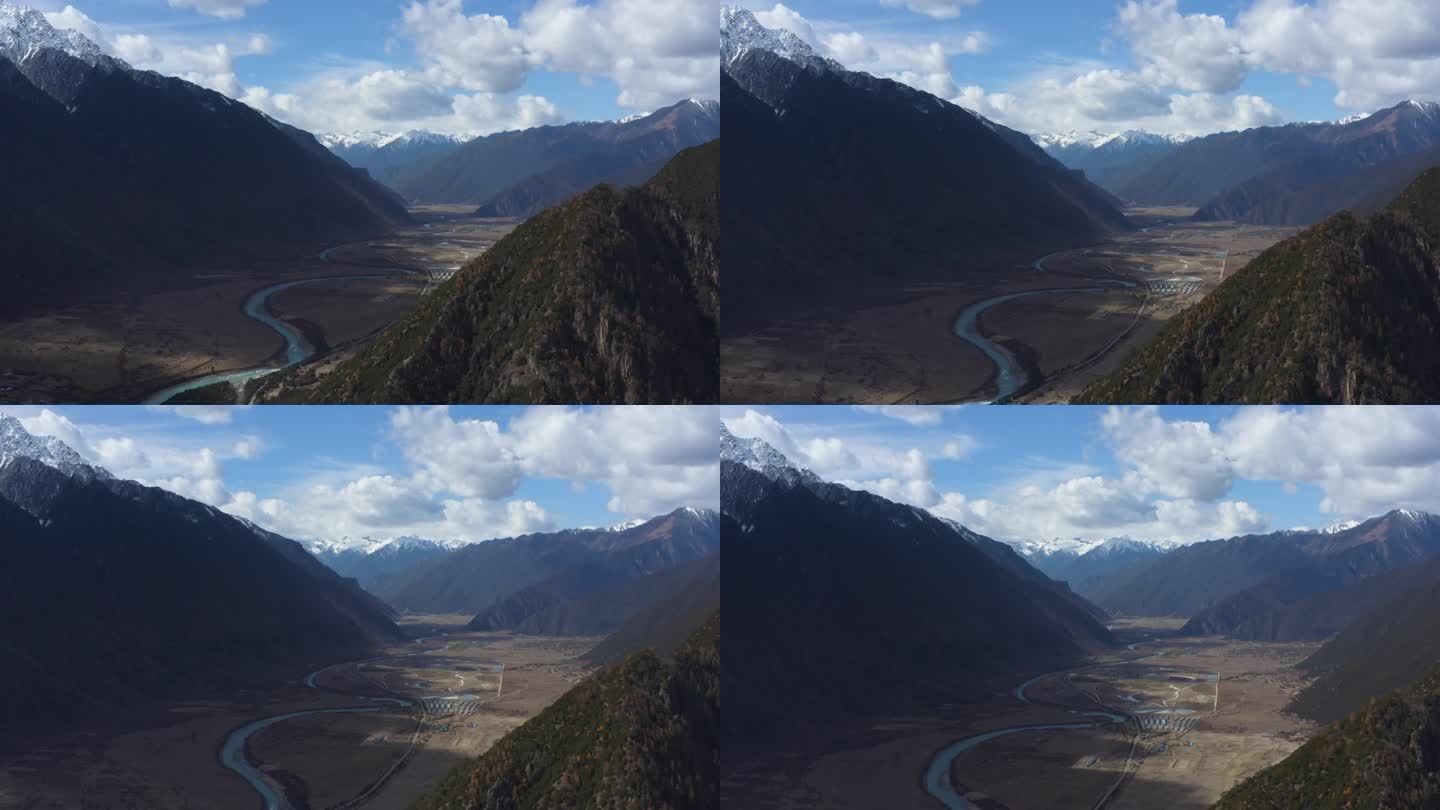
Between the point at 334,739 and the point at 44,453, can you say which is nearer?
the point at 334,739

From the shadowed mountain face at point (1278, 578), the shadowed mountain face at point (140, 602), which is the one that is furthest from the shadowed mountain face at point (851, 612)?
the shadowed mountain face at point (140, 602)

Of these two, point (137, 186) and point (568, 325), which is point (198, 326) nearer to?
point (568, 325)

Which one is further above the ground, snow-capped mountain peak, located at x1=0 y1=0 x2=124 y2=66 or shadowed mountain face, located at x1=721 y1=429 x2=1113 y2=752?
snow-capped mountain peak, located at x1=0 y1=0 x2=124 y2=66

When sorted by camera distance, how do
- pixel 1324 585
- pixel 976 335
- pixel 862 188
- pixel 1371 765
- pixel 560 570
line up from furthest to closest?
pixel 862 188
pixel 976 335
pixel 1324 585
pixel 560 570
pixel 1371 765

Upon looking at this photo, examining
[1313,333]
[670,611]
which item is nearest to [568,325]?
[670,611]

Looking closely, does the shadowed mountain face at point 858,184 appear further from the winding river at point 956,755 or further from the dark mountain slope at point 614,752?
the dark mountain slope at point 614,752

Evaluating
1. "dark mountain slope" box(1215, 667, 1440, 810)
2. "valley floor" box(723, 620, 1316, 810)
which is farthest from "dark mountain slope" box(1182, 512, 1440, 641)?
"dark mountain slope" box(1215, 667, 1440, 810)

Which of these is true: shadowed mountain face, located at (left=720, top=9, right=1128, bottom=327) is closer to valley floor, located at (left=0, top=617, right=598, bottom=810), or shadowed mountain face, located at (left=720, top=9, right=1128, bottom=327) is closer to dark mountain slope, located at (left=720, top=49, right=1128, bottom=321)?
dark mountain slope, located at (left=720, top=49, right=1128, bottom=321)

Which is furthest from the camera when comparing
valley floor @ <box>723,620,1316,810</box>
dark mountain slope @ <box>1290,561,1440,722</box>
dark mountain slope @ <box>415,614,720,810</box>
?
valley floor @ <box>723,620,1316,810</box>
